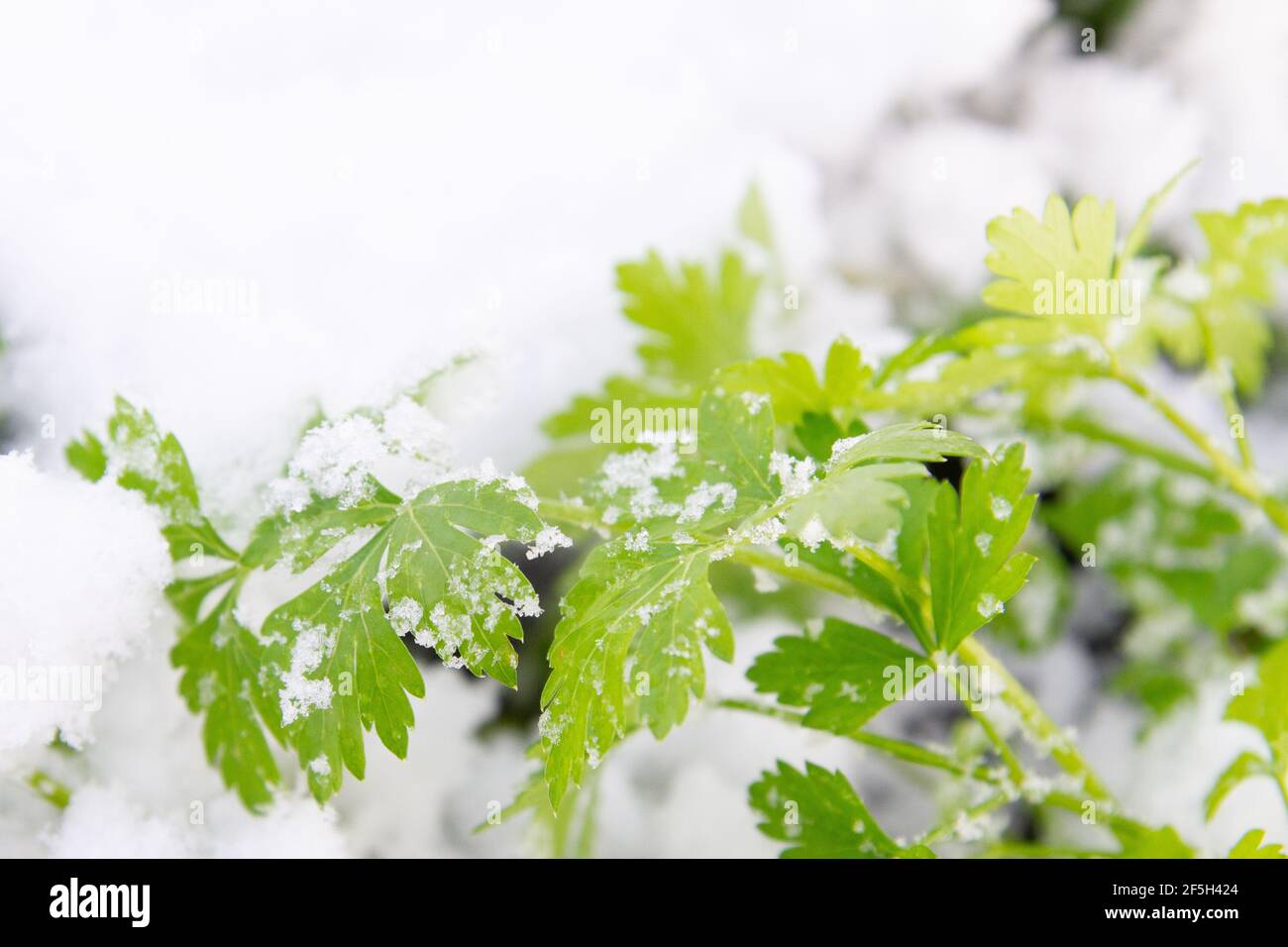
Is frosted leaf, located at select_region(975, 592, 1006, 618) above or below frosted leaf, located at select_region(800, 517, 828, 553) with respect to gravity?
below

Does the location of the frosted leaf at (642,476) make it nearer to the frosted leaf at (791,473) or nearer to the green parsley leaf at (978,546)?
the frosted leaf at (791,473)

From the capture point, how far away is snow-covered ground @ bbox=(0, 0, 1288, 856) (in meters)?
0.76

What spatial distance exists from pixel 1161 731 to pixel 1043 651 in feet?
0.56

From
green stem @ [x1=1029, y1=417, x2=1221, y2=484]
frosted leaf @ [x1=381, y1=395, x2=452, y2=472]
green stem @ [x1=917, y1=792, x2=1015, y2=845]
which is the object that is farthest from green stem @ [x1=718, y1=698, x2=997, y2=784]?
green stem @ [x1=1029, y1=417, x2=1221, y2=484]

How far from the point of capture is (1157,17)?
1354mm

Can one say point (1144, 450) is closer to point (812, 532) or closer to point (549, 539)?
point (812, 532)

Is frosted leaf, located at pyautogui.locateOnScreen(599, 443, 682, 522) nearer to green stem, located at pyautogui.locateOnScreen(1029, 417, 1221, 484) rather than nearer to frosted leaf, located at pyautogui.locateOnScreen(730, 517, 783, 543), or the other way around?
frosted leaf, located at pyautogui.locateOnScreen(730, 517, 783, 543)

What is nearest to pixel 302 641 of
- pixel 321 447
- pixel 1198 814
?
pixel 321 447

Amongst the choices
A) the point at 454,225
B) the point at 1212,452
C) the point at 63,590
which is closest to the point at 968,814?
the point at 1212,452

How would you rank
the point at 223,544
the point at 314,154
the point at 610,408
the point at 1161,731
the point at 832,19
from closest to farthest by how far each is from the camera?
the point at 223,544, the point at 610,408, the point at 314,154, the point at 1161,731, the point at 832,19

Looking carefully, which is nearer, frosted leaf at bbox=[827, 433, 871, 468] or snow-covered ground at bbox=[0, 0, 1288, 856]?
frosted leaf at bbox=[827, 433, 871, 468]

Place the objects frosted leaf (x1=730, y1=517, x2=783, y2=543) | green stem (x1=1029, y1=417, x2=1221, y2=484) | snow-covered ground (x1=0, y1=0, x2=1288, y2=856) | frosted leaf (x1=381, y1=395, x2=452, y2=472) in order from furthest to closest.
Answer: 1. green stem (x1=1029, y1=417, x2=1221, y2=484)
2. snow-covered ground (x1=0, y1=0, x2=1288, y2=856)
3. frosted leaf (x1=381, y1=395, x2=452, y2=472)
4. frosted leaf (x1=730, y1=517, x2=783, y2=543)

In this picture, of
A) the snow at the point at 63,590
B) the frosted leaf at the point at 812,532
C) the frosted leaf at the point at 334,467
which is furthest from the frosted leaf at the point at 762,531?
the snow at the point at 63,590
